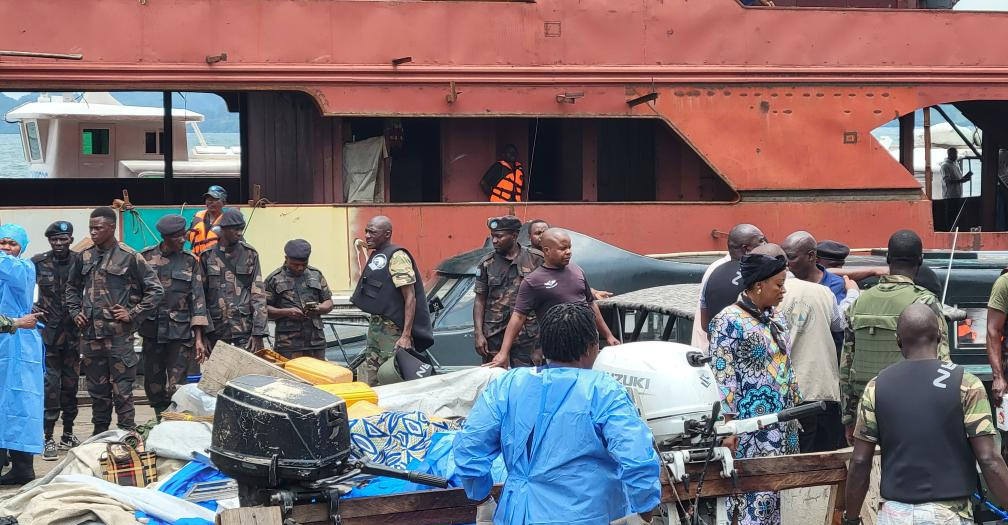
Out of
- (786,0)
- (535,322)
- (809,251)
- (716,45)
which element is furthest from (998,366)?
(786,0)

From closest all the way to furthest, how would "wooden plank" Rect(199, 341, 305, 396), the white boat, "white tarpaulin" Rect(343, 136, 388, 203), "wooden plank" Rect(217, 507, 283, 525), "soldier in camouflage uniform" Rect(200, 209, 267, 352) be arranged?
"wooden plank" Rect(217, 507, 283, 525) < "wooden plank" Rect(199, 341, 305, 396) < "soldier in camouflage uniform" Rect(200, 209, 267, 352) < "white tarpaulin" Rect(343, 136, 388, 203) < the white boat

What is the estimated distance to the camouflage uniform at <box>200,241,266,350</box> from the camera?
30.6 ft

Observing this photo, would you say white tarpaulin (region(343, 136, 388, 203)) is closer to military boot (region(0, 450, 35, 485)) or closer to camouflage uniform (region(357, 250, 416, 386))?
camouflage uniform (region(357, 250, 416, 386))

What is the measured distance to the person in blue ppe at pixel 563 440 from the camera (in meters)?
4.05

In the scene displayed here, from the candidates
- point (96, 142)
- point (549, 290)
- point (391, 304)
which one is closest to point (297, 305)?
point (391, 304)

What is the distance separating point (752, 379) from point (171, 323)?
513 centimetres

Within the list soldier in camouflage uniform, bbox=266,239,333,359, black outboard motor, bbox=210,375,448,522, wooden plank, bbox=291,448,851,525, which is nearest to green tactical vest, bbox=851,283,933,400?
wooden plank, bbox=291,448,851,525

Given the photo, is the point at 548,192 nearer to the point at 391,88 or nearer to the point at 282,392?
the point at 391,88

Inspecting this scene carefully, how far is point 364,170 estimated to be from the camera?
13.4 metres

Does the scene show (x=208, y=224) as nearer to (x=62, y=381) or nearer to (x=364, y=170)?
(x=62, y=381)

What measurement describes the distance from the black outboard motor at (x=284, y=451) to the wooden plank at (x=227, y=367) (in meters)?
2.50

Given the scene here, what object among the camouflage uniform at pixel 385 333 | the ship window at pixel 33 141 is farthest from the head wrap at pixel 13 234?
the ship window at pixel 33 141

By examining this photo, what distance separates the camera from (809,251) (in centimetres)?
702

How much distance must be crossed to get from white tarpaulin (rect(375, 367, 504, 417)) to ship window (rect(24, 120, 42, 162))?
2069cm
